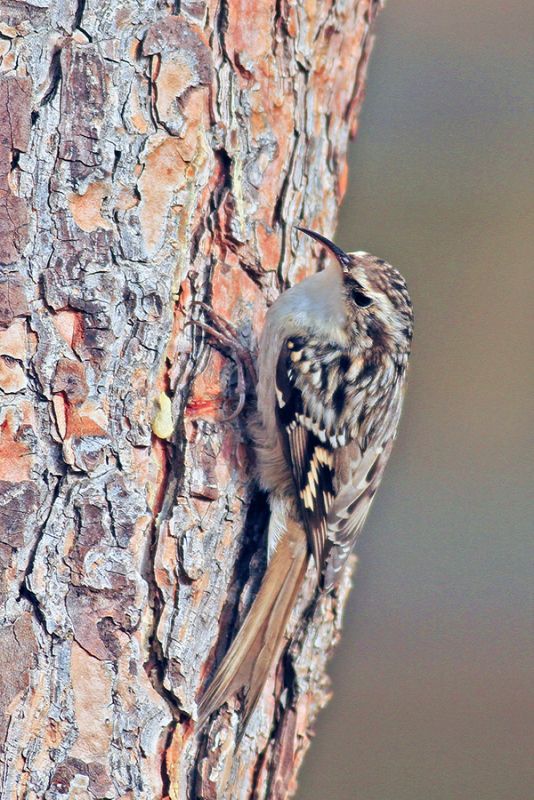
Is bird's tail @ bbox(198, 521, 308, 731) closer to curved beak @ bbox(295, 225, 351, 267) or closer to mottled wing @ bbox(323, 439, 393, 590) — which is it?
mottled wing @ bbox(323, 439, 393, 590)

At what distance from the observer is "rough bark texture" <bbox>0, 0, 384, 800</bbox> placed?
1607mm

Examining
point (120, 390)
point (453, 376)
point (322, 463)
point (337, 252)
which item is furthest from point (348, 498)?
point (453, 376)

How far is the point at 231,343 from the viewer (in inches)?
76.4

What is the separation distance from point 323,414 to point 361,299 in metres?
0.29

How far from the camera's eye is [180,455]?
181 cm

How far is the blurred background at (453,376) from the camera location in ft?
12.6

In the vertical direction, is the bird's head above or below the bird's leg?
above

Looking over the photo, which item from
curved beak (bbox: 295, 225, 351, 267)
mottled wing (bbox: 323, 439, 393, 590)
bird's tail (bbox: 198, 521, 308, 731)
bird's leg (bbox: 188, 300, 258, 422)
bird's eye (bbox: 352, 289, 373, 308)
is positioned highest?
curved beak (bbox: 295, 225, 351, 267)

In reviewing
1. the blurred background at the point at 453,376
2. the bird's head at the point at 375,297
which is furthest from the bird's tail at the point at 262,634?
the blurred background at the point at 453,376

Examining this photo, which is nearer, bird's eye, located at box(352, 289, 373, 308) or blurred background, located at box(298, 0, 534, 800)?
bird's eye, located at box(352, 289, 373, 308)

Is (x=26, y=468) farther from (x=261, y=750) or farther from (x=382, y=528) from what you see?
(x=382, y=528)

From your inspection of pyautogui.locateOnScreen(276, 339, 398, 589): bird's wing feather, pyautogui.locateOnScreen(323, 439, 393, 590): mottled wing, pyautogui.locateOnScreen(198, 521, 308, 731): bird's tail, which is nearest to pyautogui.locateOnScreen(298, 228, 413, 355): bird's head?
pyautogui.locateOnScreen(276, 339, 398, 589): bird's wing feather

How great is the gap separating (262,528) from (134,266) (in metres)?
0.65

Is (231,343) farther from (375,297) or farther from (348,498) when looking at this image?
(348,498)
